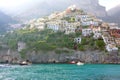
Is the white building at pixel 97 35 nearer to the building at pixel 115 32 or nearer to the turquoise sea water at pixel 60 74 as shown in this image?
the building at pixel 115 32

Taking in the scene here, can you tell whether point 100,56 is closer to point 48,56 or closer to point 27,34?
point 48,56

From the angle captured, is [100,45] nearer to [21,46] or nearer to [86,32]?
[86,32]

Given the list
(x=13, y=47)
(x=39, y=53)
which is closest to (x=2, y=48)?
(x=13, y=47)

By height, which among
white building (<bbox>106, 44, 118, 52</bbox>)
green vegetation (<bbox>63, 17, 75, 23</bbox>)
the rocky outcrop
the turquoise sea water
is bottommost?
the turquoise sea water

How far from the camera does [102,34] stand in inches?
5330

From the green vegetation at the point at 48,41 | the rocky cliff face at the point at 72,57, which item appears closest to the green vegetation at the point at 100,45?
the green vegetation at the point at 48,41

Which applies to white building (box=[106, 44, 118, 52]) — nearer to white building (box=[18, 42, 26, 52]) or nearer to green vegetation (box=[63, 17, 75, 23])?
white building (box=[18, 42, 26, 52])

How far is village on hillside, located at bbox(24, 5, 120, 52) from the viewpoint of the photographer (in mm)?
134000

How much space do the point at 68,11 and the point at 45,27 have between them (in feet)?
60.7

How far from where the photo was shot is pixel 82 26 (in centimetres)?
14738

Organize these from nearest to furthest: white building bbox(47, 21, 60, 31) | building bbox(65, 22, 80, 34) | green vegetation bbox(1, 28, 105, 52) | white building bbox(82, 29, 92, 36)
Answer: green vegetation bbox(1, 28, 105, 52)
white building bbox(82, 29, 92, 36)
building bbox(65, 22, 80, 34)
white building bbox(47, 21, 60, 31)

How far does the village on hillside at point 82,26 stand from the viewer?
440 ft

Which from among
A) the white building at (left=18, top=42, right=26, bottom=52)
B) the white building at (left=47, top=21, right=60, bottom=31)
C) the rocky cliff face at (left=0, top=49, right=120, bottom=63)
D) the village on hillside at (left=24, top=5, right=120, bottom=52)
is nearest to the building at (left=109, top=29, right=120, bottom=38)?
the village on hillside at (left=24, top=5, right=120, bottom=52)

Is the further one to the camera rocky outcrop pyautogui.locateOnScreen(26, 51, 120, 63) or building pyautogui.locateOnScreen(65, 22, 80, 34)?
building pyautogui.locateOnScreen(65, 22, 80, 34)
